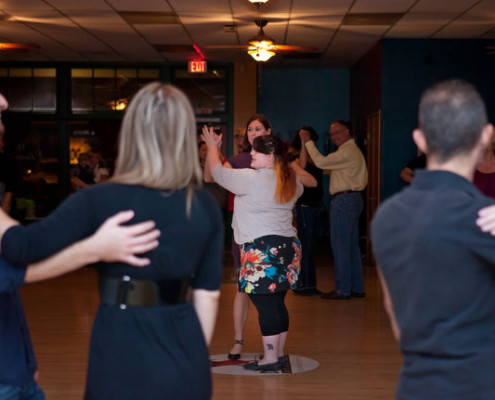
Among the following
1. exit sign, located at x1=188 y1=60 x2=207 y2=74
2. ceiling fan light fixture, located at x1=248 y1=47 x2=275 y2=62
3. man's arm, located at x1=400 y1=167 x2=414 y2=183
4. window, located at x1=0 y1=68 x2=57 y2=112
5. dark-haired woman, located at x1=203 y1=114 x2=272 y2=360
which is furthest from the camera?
window, located at x1=0 y1=68 x2=57 y2=112

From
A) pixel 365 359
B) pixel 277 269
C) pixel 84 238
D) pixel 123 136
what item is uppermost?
pixel 123 136

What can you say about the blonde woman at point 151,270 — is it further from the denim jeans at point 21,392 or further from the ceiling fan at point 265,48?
the ceiling fan at point 265,48

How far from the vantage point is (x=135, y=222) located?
5.66 feet

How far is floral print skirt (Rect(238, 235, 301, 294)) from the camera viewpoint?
14.3ft

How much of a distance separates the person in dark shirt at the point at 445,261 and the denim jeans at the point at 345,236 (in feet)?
19.0

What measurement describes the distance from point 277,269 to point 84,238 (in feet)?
9.05

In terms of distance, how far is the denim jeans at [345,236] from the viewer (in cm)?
740

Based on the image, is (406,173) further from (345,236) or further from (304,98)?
(304,98)

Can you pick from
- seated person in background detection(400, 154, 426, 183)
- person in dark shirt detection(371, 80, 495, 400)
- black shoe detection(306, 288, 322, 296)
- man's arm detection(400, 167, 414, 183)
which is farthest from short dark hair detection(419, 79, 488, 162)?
black shoe detection(306, 288, 322, 296)

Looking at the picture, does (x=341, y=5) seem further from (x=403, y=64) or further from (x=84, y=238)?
(x=84, y=238)

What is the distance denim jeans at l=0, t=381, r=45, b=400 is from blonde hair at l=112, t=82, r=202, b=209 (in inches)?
26.2

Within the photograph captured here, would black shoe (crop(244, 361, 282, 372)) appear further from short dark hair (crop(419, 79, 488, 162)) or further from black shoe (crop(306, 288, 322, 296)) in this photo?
short dark hair (crop(419, 79, 488, 162))

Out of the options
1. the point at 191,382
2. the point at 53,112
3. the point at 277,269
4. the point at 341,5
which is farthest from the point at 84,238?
the point at 53,112

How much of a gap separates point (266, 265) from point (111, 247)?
9.02 ft
